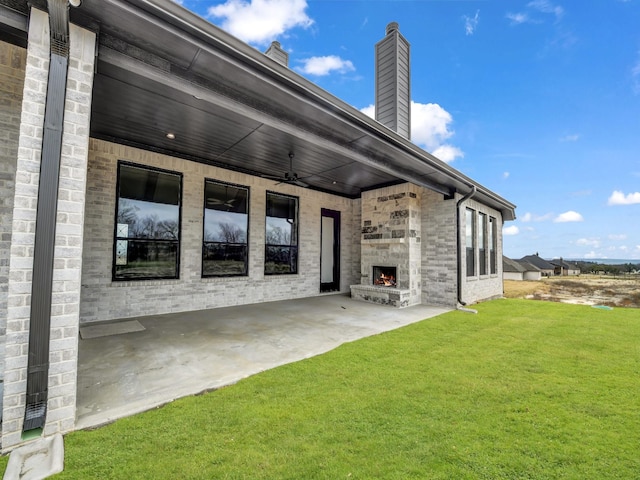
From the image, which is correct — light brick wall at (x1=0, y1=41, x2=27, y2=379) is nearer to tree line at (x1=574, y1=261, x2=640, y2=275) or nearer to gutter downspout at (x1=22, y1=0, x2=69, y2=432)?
gutter downspout at (x1=22, y1=0, x2=69, y2=432)

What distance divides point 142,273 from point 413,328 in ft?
18.2

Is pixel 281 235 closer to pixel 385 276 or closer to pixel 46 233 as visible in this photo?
pixel 385 276

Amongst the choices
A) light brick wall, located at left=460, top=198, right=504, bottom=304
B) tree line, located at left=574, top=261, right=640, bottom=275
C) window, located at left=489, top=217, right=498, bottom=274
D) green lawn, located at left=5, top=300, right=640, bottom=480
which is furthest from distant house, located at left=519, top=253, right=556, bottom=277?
green lawn, located at left=5, top=300, right=640, bottom=480

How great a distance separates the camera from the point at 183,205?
609 cm

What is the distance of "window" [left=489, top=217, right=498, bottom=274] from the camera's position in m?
9.48

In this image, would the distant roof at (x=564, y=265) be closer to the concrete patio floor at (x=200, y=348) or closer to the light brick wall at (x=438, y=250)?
the light brick wall at (x=438, y=250)

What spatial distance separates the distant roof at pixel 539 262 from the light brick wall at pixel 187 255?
106 ft

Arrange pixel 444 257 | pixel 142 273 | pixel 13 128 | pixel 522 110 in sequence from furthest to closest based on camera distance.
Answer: pixel 522 110 → pixel 444 257 → pixel 142 273 → pixel 13 128

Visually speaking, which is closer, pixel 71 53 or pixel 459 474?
pixel 459 474

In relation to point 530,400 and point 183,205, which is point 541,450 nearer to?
point 530,400

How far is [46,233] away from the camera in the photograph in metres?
1.93

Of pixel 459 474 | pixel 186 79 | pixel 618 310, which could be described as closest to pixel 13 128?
pixel 186 79

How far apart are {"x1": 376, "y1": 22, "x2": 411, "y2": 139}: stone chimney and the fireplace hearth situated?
414cm

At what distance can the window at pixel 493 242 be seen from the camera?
9484mm
